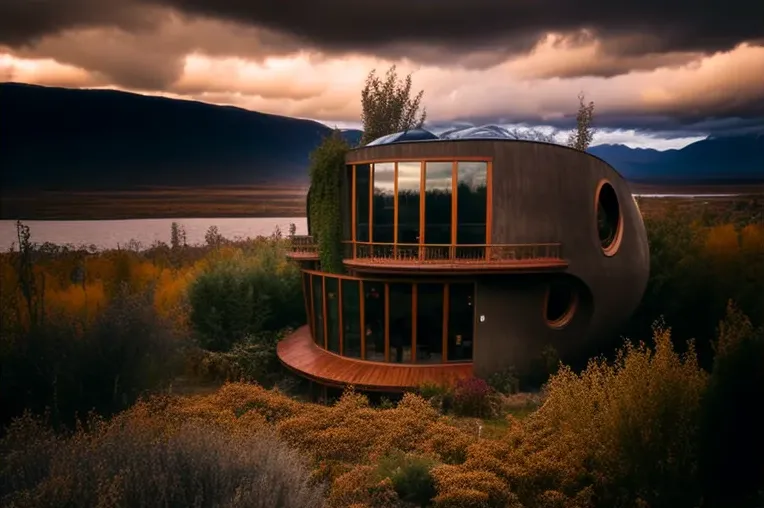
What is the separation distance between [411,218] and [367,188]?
5.26 ft

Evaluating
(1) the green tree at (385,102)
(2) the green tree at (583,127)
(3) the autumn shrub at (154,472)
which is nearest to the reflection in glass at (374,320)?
(3) the autumn shrub at (154,472)

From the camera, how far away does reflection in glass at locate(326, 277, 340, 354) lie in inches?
533

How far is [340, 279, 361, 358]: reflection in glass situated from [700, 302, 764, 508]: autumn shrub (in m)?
8.35

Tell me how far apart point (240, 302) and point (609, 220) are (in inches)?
480

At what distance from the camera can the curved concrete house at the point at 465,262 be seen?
39.1 ft

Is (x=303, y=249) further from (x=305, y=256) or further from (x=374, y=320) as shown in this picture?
(x=374, y=320)

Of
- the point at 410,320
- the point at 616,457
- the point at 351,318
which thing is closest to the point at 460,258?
the point at 410,320

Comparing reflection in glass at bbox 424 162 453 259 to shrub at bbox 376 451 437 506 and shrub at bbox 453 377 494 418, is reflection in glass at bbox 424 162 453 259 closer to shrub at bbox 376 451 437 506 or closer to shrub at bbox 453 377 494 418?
shrub at bbox 453 377 494 418

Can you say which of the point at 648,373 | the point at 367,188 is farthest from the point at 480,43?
the point at 648,373

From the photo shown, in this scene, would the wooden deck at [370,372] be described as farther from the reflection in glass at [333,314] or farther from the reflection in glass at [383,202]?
the reflection in glass at [383,202]

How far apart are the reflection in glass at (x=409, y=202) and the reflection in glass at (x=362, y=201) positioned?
1.06 meters

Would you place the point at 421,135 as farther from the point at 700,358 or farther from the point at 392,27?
the point at 700,358

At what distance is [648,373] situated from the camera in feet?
21.7

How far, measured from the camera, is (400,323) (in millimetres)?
12500
